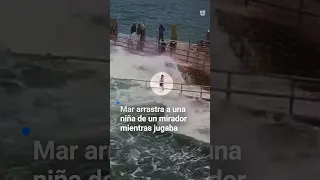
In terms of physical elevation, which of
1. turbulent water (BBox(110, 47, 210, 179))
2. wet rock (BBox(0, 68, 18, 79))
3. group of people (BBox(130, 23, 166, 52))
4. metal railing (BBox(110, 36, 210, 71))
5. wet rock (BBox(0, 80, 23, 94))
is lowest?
turbulent water (BBox(110, 47, 210, 179))

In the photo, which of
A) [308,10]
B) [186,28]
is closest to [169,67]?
[186,28]

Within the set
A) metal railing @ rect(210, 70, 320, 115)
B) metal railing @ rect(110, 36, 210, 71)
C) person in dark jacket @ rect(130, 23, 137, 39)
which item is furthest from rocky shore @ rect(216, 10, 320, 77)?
person in dark jacket @ rect(130, 23, 137, 39)

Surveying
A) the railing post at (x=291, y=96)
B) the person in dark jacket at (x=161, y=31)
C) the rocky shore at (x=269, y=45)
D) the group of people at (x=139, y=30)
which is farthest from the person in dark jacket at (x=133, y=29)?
the railing post at (x=291, y=96)

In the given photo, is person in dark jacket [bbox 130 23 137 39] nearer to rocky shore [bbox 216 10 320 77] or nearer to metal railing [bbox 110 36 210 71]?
metal railing [bbox 110 36 210 71]

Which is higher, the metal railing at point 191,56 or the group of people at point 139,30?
the group of people at point 139,30

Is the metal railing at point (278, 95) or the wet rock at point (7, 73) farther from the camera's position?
the metal railing at point (278, 95)

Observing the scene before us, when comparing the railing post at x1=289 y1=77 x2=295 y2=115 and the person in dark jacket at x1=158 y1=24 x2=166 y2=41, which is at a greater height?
the person in dark jacket at x1=158 y1=24 x2=166 y2=41

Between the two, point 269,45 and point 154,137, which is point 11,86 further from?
point 269,45

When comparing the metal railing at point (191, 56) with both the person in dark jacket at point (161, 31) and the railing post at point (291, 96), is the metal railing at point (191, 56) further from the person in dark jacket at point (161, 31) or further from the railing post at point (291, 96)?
the railing post at point (291, 96)

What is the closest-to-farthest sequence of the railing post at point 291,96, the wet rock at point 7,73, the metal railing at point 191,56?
the wet rock at point 7,73 < the metal railing at point 191,56 < the railing post at point 291,96

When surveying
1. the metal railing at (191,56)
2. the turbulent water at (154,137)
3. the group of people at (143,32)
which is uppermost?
the group of people at (143,32)

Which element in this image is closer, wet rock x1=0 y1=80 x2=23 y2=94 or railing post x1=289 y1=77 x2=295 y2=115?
wet rock x1=0 y1=80 x2=23 y2=94

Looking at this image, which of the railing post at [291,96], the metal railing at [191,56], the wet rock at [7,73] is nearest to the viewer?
the wet rock at [7,73]

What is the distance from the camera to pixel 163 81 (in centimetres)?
186
